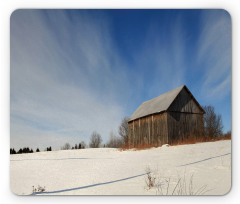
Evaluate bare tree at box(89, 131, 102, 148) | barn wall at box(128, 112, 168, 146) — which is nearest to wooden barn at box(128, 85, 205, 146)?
barn wall at box(128, 112, 168, 146)

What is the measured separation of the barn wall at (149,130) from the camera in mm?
8023

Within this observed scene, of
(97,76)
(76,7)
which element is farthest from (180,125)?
(76,7)

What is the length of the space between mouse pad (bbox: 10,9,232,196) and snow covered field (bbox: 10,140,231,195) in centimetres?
2

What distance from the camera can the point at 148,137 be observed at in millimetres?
8891

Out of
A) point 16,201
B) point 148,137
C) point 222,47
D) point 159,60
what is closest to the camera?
point 16,201

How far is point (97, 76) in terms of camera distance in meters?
4.61

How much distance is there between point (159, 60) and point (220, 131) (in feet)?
7.19

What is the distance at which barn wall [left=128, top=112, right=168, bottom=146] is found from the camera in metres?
8.02

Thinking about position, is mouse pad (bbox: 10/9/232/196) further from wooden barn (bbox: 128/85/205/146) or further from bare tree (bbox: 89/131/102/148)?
wooden barn (bbox: 128/85/205/146)

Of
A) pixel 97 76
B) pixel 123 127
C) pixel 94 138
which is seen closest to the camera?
pixel 97 76

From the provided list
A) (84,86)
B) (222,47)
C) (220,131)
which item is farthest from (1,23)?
(220,131)

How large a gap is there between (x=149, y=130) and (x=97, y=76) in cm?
517

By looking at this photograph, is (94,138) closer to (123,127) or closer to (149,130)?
(149,130)

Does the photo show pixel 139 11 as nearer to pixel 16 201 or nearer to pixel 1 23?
pixel 1 23
